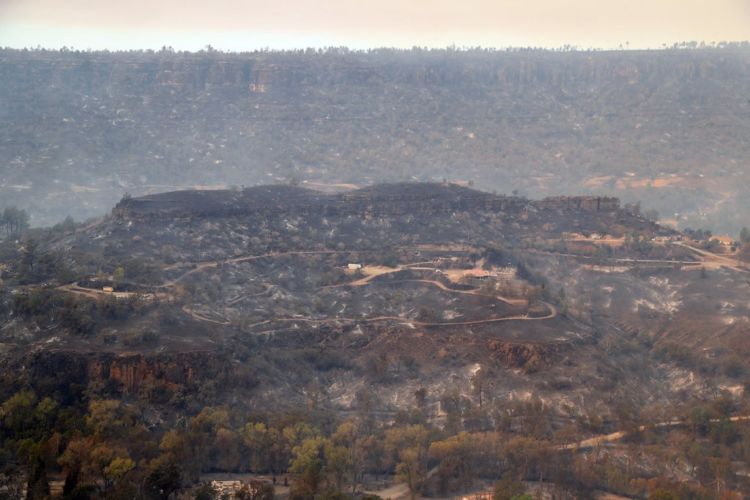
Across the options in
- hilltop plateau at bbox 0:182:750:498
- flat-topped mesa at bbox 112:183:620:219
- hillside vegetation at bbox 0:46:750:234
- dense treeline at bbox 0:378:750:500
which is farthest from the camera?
hillside vegetation at bbox 0:46:750:234

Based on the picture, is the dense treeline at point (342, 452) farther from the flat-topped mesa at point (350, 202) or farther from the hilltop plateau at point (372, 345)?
the flat-topped mesa at point (350, 202)

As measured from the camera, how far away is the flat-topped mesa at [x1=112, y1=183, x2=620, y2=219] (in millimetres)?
94188

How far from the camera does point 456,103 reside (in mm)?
178375

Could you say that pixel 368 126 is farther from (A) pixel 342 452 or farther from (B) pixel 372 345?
(A) pixel 342 452

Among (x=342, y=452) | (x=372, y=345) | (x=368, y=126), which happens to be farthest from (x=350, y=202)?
(x=368, y=126)

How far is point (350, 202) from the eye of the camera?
328 ft

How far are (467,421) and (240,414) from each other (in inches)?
552

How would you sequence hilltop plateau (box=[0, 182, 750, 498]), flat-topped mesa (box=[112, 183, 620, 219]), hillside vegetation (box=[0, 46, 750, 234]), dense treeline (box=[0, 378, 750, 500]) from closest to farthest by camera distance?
1. dense treeline (box=[0, 378, 750, 500])
2. hilltop plateau (box=[0, 182, 750, 498])
3. flat-topped mesa (box=[112, 183, 620, 219])
4. hillside vegetation (box=[0, 46, 750, 234])

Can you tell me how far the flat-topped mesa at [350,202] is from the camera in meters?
94.2

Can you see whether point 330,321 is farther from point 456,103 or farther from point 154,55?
point 154,55

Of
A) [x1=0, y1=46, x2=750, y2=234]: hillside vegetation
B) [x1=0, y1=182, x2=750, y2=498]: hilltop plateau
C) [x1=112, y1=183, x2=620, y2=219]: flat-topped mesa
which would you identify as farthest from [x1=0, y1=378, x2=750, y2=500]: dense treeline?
[x1=0, y1=46, x2=750, y2=234]: hillside vegetation

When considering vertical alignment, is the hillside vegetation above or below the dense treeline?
above

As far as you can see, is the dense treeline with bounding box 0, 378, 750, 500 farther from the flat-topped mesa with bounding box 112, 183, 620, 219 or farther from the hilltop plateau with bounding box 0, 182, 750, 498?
the flat-topped mesa with bounding box 112, 183, 620, 219

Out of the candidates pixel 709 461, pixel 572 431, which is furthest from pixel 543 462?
pixel 709 461
